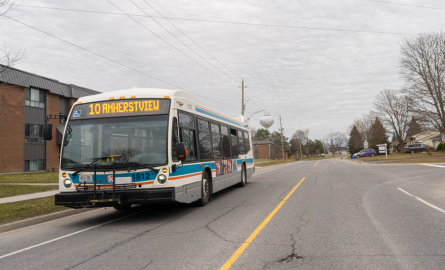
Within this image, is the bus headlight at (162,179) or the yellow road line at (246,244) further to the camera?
the bus headlight at (162,179)

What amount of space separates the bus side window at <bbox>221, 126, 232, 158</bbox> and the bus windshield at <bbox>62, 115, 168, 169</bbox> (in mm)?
4807

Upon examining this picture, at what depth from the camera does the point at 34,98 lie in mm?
32906

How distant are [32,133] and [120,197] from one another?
2981 centimetres

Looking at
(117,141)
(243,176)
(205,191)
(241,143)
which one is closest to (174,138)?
(117,141)

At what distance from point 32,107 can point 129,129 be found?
95.9 feet

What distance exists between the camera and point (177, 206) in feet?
A: 34.0

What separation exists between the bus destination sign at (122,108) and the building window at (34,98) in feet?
92.1

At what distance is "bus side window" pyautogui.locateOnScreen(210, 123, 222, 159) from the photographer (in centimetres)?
1138

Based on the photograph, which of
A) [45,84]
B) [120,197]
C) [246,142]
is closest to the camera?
[120,197]

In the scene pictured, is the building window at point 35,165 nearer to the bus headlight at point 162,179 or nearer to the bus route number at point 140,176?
the bus route number at point 140,176

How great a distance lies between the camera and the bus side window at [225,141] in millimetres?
12605

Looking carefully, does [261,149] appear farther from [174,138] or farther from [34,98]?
[174,138]

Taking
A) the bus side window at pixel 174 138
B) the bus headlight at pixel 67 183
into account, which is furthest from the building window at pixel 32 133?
the bus side window at pixel 174 138

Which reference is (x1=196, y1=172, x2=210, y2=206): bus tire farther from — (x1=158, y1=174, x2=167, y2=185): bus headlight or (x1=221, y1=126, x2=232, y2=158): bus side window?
(x1=158, y1=174, x2=167, y2=185): bus headlight
